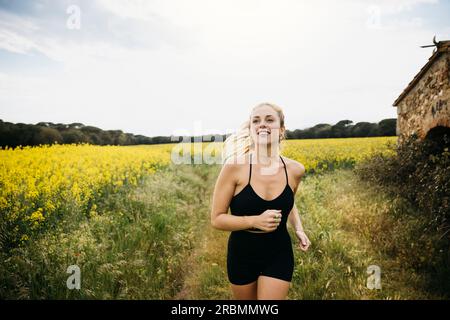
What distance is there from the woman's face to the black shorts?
0.72m

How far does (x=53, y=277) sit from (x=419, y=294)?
4.37 metres

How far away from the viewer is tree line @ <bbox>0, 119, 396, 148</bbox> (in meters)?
10.6

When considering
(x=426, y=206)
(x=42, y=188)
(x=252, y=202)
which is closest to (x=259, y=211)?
(x=252, y=202)

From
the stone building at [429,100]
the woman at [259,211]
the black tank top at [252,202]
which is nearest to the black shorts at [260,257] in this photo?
the woman at [259,211]

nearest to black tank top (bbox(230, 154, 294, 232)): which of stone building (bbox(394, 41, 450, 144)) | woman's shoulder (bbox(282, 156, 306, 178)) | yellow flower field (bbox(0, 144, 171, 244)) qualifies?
woman's shoulder (bbox(282, 156, 306, 178))

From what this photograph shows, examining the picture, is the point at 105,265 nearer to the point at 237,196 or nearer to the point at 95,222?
the point at 95,222

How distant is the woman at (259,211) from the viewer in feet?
7.54

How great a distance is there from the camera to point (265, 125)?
8.00 ft

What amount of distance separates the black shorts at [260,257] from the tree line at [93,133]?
2.54 metres

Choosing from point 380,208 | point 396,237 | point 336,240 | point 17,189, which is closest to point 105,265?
point 17,189

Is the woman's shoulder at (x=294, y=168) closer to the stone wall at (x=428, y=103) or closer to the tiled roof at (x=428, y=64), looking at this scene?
the stone wall at (x=428, y=103)

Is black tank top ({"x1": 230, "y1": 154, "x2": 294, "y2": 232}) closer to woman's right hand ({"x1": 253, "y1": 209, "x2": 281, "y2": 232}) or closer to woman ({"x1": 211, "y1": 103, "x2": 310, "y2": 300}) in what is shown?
woman ({"x1": 211, "y1": 103, "x2": 310, "y2": 300})

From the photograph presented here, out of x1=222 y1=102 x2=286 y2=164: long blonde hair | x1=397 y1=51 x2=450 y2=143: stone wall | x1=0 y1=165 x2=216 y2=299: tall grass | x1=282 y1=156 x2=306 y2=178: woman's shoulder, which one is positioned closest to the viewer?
x1=282 y1=156 x2=306 y2=178: woman's shoulder
